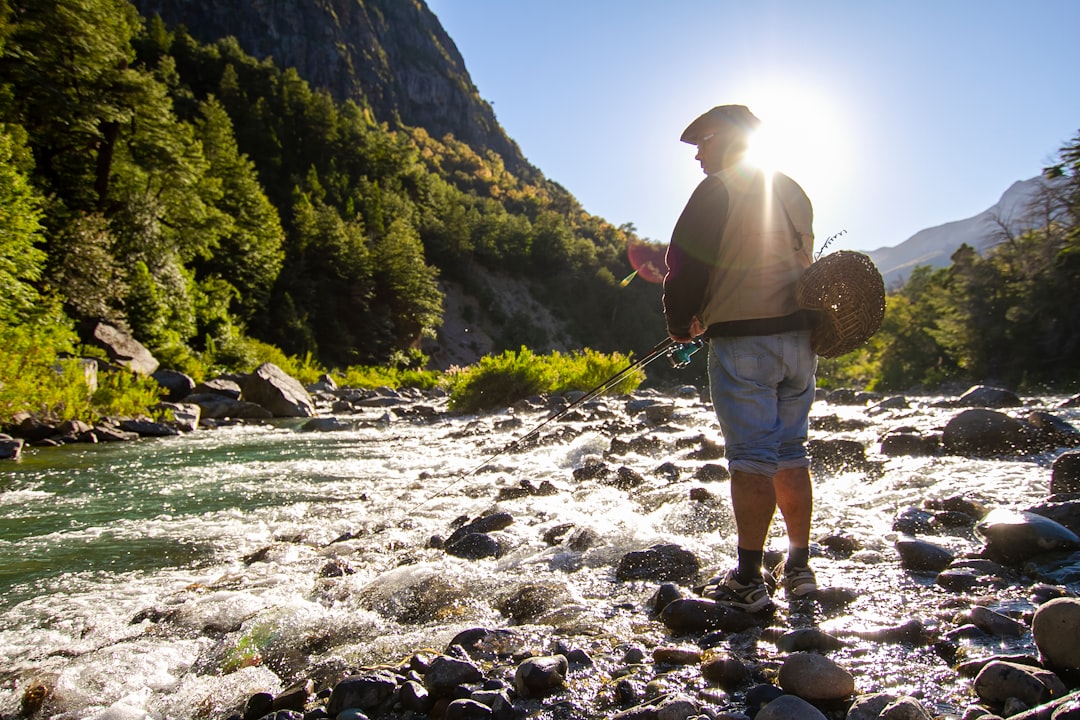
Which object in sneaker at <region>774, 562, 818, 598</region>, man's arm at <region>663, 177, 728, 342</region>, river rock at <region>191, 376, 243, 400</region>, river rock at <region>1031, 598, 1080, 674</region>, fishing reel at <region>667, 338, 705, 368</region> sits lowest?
sneaker at <region>774, 562, 818, 598</region>

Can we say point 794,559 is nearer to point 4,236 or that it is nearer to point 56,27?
point 4,236

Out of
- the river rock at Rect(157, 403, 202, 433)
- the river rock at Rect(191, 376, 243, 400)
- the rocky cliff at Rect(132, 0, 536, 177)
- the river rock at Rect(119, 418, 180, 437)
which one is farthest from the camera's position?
the rocky cliff at Rect(132, 0, 536, 177)

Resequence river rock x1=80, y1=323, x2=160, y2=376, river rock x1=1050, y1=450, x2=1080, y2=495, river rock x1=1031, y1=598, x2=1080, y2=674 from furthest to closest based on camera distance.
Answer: river rock x1=80, y1=323, x2=160, y2=376 → river rock x1=1050, y1=450, x2=1080, y2=495 → river rock x1=1031, y1=598, x2=1080, y2=674

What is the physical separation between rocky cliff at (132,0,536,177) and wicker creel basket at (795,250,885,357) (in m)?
133

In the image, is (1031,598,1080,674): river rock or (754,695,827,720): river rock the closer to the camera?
(754,695,827,720): river rock

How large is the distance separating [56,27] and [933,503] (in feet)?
85.4

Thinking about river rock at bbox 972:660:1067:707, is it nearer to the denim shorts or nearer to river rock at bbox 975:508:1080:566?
the denim shorts

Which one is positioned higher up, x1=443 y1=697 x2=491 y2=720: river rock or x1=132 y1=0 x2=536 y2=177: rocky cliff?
x1=132 y1=0 x2=536 y2=177: rocky cliff

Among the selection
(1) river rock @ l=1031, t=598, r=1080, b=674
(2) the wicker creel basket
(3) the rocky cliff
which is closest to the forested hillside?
(2) the wicker creel basket

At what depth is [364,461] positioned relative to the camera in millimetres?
7387

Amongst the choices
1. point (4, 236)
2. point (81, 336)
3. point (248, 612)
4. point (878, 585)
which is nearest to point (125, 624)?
point (248, 612)

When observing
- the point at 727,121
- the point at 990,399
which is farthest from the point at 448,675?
the point at 990,399

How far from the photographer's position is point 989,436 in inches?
215

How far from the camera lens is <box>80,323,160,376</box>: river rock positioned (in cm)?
1356
